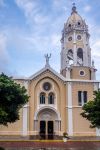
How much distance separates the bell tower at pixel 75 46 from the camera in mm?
45997

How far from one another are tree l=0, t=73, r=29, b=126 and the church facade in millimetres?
17328

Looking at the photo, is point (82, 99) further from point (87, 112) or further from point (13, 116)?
point (13, 116)

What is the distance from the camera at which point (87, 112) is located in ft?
92.3

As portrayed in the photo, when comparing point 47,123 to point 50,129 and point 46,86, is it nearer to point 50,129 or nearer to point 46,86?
point 50,129

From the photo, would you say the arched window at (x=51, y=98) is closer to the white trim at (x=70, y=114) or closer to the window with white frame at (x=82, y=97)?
the white trim at (x=70, y=114)

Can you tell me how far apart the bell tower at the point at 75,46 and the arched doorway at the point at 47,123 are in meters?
6.13

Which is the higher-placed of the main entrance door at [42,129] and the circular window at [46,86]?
the circular window at [46,86]

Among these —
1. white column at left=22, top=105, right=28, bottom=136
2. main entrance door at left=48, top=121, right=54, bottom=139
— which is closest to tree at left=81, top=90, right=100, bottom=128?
white column at left=22, top=105, right=28, bottom=136

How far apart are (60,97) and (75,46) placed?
824cm

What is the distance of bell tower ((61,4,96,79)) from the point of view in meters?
46.0

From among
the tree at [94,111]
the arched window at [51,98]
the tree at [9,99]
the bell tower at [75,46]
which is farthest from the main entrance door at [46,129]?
the tree at [9,99]

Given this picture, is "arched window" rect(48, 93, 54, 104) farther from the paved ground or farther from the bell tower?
the paved ground

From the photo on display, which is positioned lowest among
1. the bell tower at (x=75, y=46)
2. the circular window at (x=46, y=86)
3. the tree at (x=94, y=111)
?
the tree at (x=94, y=111)

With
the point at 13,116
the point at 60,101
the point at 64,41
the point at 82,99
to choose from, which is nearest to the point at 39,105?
the point at 60,101
